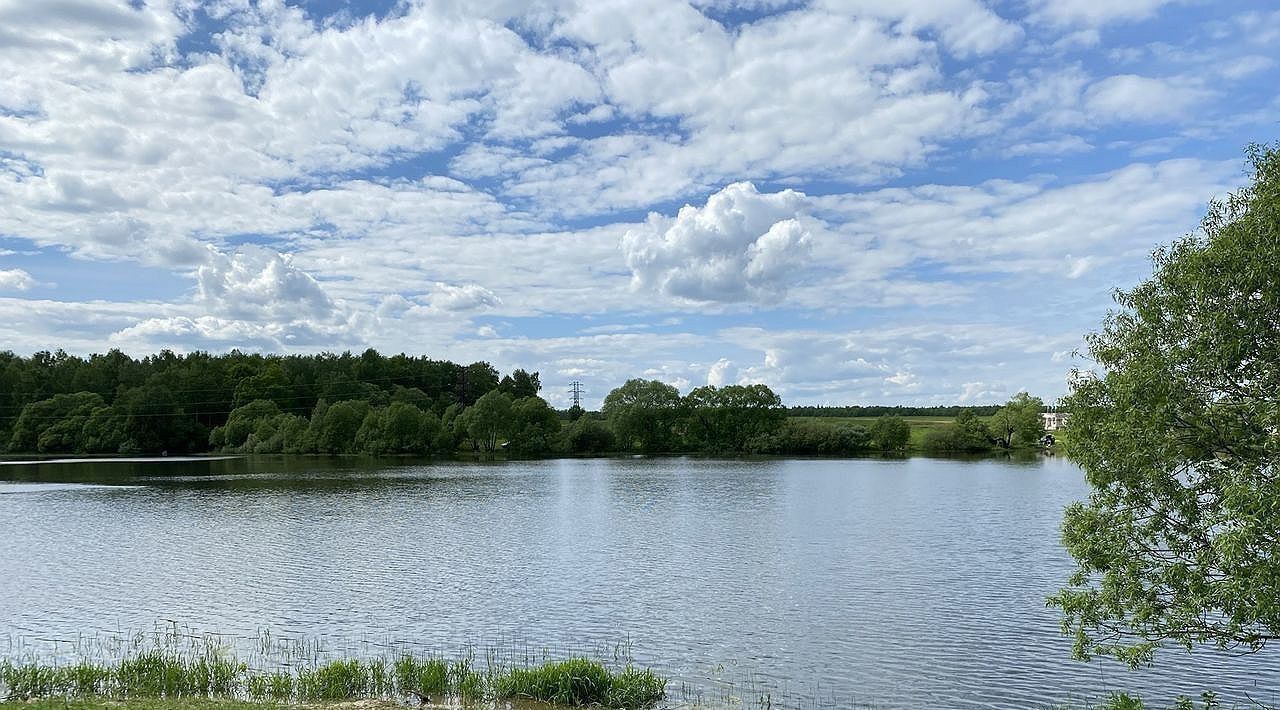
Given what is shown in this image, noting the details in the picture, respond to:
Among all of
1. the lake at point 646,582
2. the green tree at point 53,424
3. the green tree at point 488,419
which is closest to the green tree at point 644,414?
the green tree at point 488,419

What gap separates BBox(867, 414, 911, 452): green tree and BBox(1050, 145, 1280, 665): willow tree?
133965 millimetres

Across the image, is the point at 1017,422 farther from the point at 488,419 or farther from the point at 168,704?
the point at 168,704

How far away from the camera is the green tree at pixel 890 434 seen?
14725cm

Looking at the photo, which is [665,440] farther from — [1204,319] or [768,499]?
[1204,319]

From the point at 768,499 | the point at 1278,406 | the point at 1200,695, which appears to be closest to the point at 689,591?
the point at 1200,695

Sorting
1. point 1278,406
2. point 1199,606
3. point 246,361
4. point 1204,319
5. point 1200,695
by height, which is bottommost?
point 1200,695

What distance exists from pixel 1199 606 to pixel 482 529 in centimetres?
3735

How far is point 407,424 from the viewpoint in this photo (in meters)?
143

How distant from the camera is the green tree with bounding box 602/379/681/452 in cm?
15062

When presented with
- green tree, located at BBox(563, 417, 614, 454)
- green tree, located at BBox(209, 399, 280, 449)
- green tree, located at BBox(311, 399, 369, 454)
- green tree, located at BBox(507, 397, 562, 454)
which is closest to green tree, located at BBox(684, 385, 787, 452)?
green tree, located at BBox(563, 417, 614, 454)

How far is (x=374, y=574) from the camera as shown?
111 ft

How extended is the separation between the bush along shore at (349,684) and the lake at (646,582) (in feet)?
5.81

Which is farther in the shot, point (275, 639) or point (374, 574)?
point (374, 574)

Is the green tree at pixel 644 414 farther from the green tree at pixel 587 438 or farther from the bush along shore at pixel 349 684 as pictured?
the bush along shore at pixel 349 684
